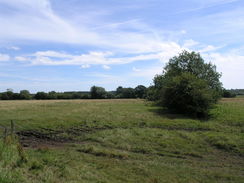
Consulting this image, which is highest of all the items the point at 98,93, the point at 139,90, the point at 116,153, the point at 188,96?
the point at 139,90

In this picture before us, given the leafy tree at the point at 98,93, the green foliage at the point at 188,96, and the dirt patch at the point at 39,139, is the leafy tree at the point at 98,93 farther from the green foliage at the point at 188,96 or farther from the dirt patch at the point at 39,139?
the dirt patch at the point at 39,139

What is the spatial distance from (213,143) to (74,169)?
377 inches

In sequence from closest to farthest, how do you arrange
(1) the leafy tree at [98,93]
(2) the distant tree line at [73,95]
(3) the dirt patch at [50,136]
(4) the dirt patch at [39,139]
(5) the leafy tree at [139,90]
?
(4) the dirt patch at [39,139] < (3) the dirt patch at [50,136] < (2) the distant tree line at [73,95] < (5) the leafy tree at [139,90] < (1) the leafy tree at [98,93]

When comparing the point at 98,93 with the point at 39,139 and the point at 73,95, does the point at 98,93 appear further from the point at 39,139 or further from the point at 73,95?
the point at 39,139

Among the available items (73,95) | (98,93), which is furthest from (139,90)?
(73,95)

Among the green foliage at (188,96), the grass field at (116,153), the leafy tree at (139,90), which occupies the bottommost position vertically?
the grass field at (116,153)

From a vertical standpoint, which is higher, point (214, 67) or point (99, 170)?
point (214, 67)

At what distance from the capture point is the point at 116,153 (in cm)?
1173

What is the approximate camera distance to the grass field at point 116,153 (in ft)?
26.3

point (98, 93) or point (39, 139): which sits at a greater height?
point (98, 93)

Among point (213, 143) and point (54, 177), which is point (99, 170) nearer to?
point (54, 177)

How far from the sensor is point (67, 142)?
46.8 ft

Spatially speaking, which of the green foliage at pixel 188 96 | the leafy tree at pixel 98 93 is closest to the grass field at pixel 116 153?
the green foliage at pixel 188 96

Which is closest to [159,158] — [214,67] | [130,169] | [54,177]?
[130,169]
